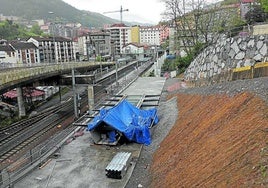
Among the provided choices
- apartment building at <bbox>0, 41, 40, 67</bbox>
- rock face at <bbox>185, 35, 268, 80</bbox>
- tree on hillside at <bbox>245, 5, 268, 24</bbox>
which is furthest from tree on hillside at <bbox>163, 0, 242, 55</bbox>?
apartment building at <bbox>0, 41, 40, 67</bbox>

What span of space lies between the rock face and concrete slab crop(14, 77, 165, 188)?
7.48m

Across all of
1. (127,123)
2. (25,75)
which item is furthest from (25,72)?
(127,123)

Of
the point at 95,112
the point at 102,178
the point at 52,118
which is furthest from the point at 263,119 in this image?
the point at 52,118

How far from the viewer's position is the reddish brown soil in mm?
6594

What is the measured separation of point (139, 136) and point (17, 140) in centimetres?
1409

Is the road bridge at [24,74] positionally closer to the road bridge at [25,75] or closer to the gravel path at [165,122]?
the road bridge at [25,75]

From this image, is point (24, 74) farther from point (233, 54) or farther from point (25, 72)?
point (233, 54)

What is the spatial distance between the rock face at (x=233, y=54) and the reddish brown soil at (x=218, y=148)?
10.9 ft

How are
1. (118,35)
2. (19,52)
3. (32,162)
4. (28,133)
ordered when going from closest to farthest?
1. (32,162)
2. (28,133)
3. (19,52)
4. (118,35)

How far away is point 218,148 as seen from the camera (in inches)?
332

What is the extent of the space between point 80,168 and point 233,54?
10.9 metres

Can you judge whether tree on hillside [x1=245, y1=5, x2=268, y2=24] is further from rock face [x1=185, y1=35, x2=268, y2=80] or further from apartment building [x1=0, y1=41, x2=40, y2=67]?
apartment building [x1=0, y1=41, x2=40, y2=67]

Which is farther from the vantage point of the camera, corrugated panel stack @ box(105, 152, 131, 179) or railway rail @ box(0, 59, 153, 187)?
railway rail @ box(0, 59, 153, 187)

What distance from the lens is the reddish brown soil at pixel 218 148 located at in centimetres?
659
